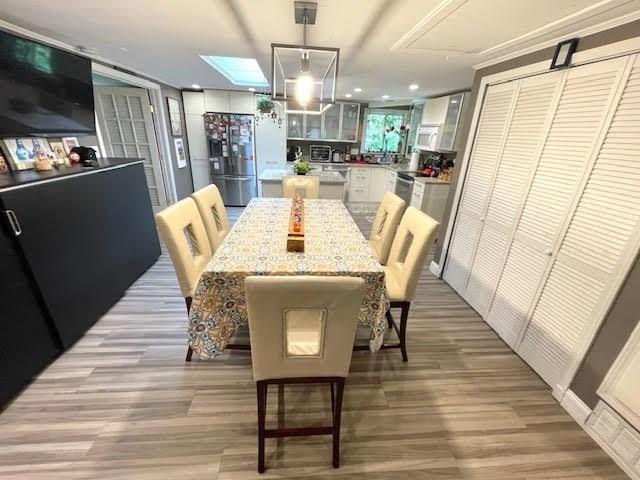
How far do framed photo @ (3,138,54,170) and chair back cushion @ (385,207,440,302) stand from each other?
2.69 metres

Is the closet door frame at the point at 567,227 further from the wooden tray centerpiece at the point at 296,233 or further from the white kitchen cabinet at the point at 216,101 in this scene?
the white kitchen cabinet at the point at 216,101

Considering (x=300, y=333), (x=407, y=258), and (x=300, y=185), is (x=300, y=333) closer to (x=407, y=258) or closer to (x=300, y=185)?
(x=407, y=258)

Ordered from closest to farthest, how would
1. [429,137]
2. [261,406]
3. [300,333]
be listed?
[261,406]
[300,333]
[429,137]

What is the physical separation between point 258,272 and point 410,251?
0.96 metres

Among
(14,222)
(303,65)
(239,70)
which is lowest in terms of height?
(14,222)

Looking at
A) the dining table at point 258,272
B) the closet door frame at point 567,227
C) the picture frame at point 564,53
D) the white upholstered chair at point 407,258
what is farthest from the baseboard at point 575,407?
the picture frame at point 564,53

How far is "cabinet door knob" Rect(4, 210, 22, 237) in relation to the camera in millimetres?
1413

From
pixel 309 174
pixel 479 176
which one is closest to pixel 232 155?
pixel 309 174

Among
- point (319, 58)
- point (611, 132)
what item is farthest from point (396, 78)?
point (611, 132)

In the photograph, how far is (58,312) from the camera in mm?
1727

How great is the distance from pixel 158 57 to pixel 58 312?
241 cm

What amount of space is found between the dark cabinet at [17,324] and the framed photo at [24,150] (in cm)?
74

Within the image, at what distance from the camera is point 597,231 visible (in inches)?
57.6

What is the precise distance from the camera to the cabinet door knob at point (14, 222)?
1.41 meters
